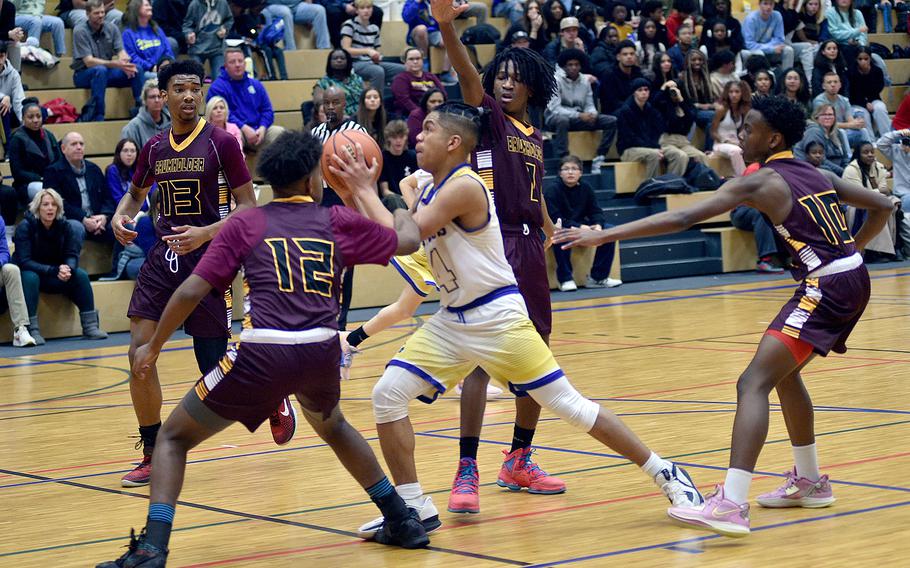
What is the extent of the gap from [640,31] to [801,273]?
14.8 meters

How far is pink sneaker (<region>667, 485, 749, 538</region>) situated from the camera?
4680mm

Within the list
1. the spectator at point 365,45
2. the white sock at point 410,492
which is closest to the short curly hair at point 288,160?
the white sock at point 410,492

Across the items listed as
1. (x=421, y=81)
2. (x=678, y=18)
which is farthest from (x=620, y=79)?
(x=421, y=81)

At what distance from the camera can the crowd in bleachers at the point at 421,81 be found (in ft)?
44.4

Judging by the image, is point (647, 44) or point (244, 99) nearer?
point (244, 99)

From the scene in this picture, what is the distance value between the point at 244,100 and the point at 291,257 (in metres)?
10.7

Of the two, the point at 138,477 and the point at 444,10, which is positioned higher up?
the point at 444,10

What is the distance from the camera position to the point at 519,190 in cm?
588

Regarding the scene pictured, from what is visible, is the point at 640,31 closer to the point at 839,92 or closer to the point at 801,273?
the point at 839,92

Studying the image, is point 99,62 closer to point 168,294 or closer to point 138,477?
point 168,294

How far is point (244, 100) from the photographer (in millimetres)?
14867

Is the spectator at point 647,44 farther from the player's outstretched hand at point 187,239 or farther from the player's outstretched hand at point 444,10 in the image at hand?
the player's outstretched hand at point 187,239

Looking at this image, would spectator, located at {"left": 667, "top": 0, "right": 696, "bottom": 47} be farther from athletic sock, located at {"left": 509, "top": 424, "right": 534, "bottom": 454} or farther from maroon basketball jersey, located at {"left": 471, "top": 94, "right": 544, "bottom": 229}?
athletic sock, located at {"left": 509, "top": 424, "right": 534, "bottom": 454}

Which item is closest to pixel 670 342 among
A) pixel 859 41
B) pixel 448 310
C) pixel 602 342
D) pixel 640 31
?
pixel 602 342
